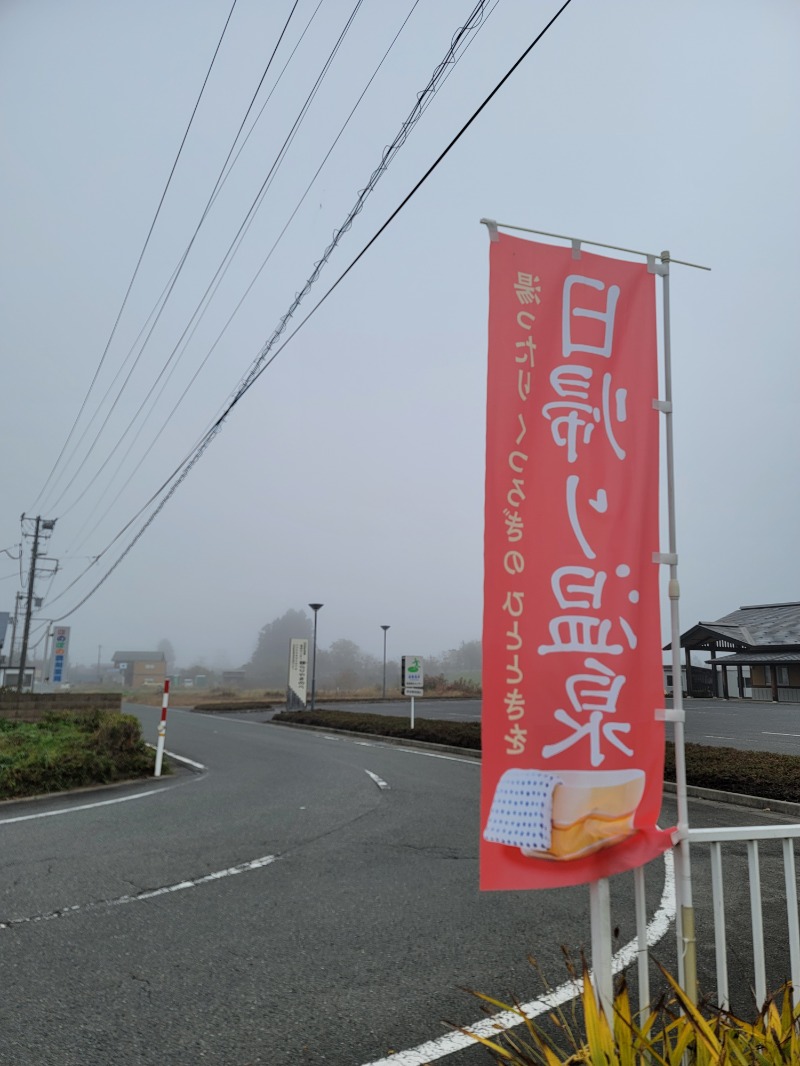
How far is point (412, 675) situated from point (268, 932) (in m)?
15.1

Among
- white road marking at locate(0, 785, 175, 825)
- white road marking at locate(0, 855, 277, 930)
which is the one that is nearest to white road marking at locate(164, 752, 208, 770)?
white road marking at locate(0, 785, 175, 825)

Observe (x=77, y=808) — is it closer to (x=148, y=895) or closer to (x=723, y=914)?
(x=148, y=895)

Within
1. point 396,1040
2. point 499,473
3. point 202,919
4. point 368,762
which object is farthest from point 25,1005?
point 368,762

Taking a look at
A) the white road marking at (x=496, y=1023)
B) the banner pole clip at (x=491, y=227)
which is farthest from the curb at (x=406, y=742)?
the banner pole clip at (x=491, y=227)

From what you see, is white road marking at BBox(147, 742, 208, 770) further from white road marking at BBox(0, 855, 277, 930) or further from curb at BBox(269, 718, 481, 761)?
white road marking at BBox(0, 855, 277, 930)

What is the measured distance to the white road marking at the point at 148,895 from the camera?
4500 mm

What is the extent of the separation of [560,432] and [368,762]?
11.7m

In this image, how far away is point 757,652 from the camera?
35.9 m

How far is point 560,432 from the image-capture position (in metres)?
2.77

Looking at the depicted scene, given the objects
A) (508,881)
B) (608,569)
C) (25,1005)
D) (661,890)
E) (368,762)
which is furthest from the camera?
(368,762)

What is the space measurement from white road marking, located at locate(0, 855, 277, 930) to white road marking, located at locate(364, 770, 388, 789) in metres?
4.27

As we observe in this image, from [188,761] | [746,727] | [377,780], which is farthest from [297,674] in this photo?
[377,780]

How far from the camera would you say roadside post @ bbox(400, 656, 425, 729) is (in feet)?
63.0

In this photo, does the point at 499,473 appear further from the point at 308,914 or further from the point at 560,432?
the point at 308,914
